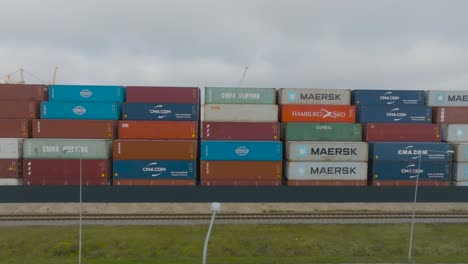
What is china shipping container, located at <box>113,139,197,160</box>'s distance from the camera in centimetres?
2419

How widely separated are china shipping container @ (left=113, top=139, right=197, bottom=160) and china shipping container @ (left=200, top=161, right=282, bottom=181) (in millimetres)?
1680

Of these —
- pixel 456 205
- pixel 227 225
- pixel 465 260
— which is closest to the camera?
pixel 465 260

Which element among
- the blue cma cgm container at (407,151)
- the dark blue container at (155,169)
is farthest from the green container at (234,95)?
the blue cma cgm container at (407,151)

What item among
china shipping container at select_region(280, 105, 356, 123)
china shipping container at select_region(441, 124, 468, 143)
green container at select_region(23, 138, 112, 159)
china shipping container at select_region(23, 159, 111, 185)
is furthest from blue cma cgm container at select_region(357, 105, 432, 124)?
china shipping container at select_region(23, 159, 111, 185)

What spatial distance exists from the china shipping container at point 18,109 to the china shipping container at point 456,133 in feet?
118

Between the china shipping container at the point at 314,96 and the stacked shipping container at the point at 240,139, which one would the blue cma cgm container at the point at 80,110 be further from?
the china shipping container at the point at 314,96

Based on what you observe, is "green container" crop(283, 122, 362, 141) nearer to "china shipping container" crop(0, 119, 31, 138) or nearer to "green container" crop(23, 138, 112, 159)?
Answer: "green container" crop(23, 138, 112, 159)

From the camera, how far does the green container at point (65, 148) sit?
23.7m

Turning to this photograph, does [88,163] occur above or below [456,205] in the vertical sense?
above

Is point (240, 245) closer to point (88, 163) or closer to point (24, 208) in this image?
point (88, 163)

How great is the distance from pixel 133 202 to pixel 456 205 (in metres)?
27.2

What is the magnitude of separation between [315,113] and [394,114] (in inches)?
280

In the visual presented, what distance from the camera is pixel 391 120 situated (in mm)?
26594

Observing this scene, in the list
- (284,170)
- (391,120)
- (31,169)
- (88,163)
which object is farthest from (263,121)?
(31,169)
